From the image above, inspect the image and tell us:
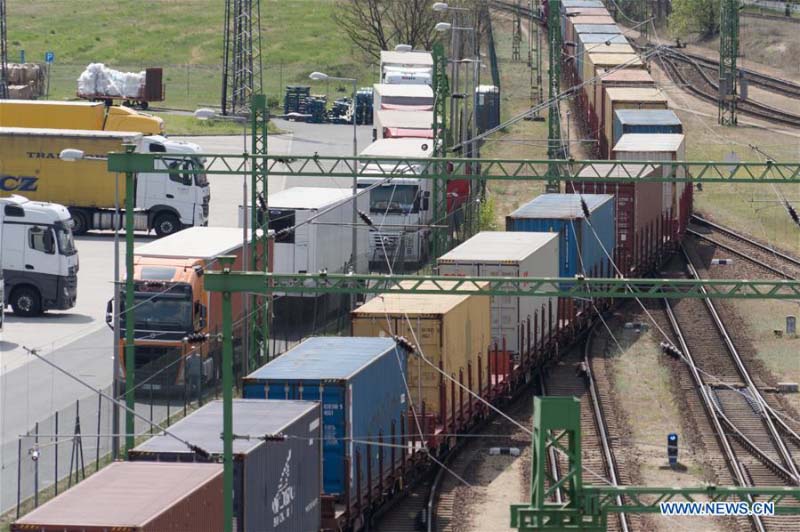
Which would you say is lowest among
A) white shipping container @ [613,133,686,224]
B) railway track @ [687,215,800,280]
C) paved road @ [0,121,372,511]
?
paved road @ [0,121,372,511]

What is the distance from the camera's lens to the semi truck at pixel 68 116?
64.8 m

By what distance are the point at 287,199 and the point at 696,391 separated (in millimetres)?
14090

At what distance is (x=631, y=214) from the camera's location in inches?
2024

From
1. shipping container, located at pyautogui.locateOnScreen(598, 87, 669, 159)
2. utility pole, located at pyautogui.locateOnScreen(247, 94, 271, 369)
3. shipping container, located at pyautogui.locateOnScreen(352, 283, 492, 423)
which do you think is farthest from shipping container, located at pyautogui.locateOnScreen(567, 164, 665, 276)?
shipping container, located at pyautogui.locateOnScreen(352, 283, 492, 423)

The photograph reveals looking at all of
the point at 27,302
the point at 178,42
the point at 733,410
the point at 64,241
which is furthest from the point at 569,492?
the point at 178,42

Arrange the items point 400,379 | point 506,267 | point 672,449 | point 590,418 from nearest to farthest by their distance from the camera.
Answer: point 400,379 < point 672,449 < point 590,418 < point 506,267

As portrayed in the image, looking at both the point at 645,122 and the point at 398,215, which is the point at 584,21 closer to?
the point at 645,122

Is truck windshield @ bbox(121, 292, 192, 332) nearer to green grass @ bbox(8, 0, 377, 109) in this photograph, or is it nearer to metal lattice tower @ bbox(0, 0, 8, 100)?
metal lattice tower @ bbox(0, 0, 8, 100)

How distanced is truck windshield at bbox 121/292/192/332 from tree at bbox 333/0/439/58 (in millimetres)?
60477

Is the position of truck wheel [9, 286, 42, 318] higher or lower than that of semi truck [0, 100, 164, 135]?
lower

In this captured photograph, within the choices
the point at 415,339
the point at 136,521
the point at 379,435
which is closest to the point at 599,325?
the point at 415,339

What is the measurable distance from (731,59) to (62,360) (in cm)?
4848

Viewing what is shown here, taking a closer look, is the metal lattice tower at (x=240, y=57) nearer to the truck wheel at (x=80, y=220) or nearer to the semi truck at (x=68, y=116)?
the semi truck at (x=68, y=116)

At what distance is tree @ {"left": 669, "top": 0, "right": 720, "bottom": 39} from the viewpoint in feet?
350
